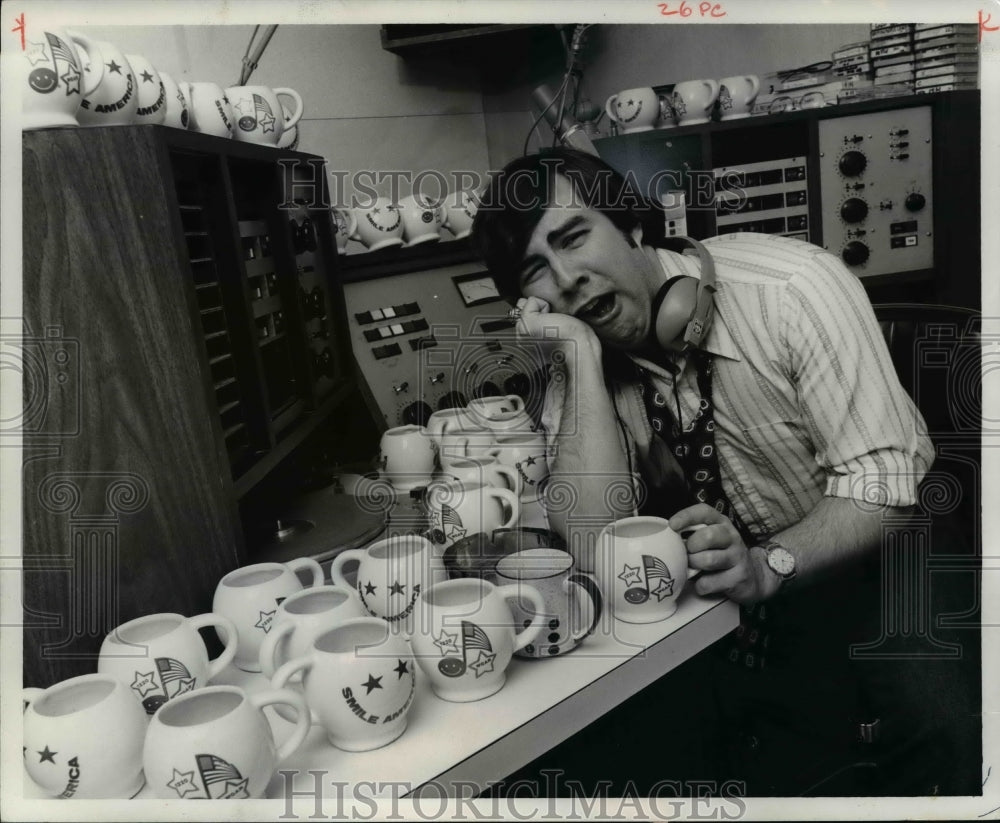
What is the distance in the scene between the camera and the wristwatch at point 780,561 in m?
0.69

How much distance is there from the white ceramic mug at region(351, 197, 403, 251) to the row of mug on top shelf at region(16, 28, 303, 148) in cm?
11

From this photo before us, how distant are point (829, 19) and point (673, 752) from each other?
2.47 ft

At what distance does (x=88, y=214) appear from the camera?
1.90 ft

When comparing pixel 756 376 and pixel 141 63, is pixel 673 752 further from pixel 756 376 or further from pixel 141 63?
pixel 141 63

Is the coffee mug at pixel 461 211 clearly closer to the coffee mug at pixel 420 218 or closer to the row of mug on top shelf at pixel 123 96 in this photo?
the coffee mug at pixel 420 218

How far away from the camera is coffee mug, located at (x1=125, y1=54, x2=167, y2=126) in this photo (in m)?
0.64

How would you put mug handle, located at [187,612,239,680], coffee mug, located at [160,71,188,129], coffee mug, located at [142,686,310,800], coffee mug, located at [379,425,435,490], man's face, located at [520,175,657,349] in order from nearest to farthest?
coffee mug, located at [142,686,310,800] → mug handle, located at [187,612,239,680] → coffee mug, located at [160,71,188,129] → man's face, located at [520,175,657,349] → coffee mug, located at [379,425,435,490]

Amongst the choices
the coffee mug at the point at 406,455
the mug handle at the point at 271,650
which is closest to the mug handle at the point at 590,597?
the mug handle at the point at 271,650

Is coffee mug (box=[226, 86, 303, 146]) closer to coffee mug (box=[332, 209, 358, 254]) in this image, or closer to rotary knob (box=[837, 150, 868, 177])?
coffee mug (box=[332, 209, 358, 254])

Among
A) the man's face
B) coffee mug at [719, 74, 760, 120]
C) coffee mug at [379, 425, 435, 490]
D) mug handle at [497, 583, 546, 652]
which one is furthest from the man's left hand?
coffee mug at [719, 74, 760, 120]

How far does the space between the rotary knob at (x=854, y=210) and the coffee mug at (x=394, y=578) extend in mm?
605

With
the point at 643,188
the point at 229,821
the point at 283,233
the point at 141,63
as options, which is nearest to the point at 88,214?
the point at 141,63

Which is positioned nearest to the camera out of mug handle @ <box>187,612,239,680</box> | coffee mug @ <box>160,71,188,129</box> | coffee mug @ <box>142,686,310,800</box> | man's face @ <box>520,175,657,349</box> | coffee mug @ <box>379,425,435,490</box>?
coffee mug @ <box>142,686,310,800</box>

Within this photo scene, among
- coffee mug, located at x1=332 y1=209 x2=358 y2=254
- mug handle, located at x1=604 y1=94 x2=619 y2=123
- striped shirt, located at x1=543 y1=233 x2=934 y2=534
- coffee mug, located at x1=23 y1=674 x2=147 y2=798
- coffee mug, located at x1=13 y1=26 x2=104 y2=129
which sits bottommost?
coffee mug, located at x1=23 y1=674 x2=147 y2=798
